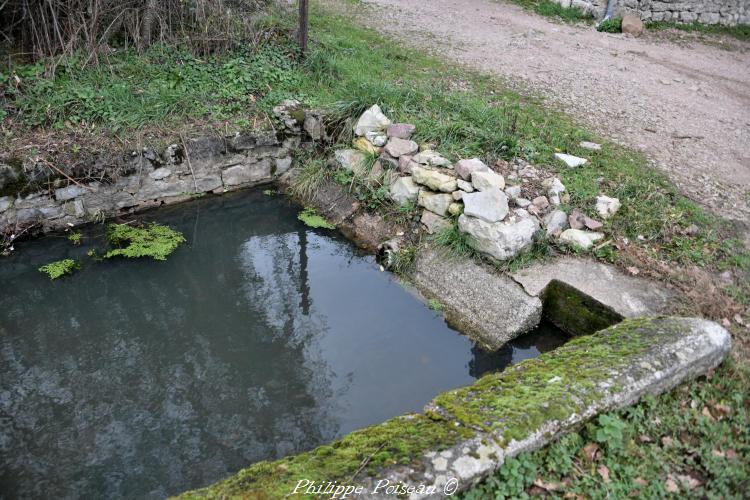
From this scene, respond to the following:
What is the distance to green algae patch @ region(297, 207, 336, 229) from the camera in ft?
21.2

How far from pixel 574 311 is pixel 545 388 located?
68.0 inches

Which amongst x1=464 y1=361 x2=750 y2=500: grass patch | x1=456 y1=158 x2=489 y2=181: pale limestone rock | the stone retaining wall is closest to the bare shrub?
the stone retaining wall

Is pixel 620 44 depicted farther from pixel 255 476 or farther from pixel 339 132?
pixel 255 476

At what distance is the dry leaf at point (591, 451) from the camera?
10.5 feet

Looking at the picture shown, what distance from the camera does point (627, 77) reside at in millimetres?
8859

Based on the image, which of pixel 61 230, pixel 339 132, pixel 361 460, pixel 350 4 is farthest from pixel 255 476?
pixel 350 4

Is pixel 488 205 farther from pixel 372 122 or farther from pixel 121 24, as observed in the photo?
pixel 121 24

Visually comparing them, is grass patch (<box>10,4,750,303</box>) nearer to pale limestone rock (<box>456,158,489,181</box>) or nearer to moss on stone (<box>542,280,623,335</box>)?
pale limestone rock (<box>456,158,489,181</box>)

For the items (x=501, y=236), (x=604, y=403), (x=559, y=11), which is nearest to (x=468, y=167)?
(x=501, y=236)

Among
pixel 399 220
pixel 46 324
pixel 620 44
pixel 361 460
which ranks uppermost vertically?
pixel 620 44

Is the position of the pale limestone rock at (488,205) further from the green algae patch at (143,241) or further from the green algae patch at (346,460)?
the green algae patch at (143,241)

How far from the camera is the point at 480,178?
5598 millimetres

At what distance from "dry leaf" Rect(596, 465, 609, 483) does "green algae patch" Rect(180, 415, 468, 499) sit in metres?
0.85

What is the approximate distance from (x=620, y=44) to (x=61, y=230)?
981 centimetres
